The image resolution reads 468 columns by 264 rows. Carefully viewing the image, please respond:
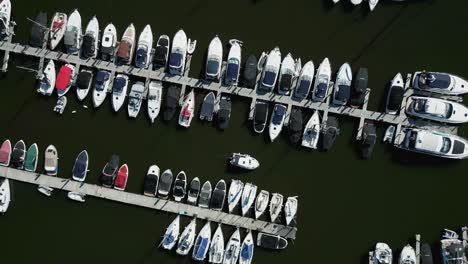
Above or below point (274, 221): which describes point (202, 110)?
above

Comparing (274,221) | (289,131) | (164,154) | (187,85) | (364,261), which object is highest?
(187,85)

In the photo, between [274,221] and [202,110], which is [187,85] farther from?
[274,221]

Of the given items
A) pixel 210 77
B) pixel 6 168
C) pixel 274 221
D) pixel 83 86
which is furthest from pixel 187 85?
pixel 6 168

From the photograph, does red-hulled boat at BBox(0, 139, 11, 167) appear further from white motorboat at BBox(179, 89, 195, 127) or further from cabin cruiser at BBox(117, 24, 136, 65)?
white motorboat at BBox(179, 89, 195, 127)

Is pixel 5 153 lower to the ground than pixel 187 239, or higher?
higher

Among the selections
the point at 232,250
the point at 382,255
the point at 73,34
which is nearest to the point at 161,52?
the point at 73,34

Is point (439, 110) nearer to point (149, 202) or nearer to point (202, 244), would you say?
point (202, 244)
